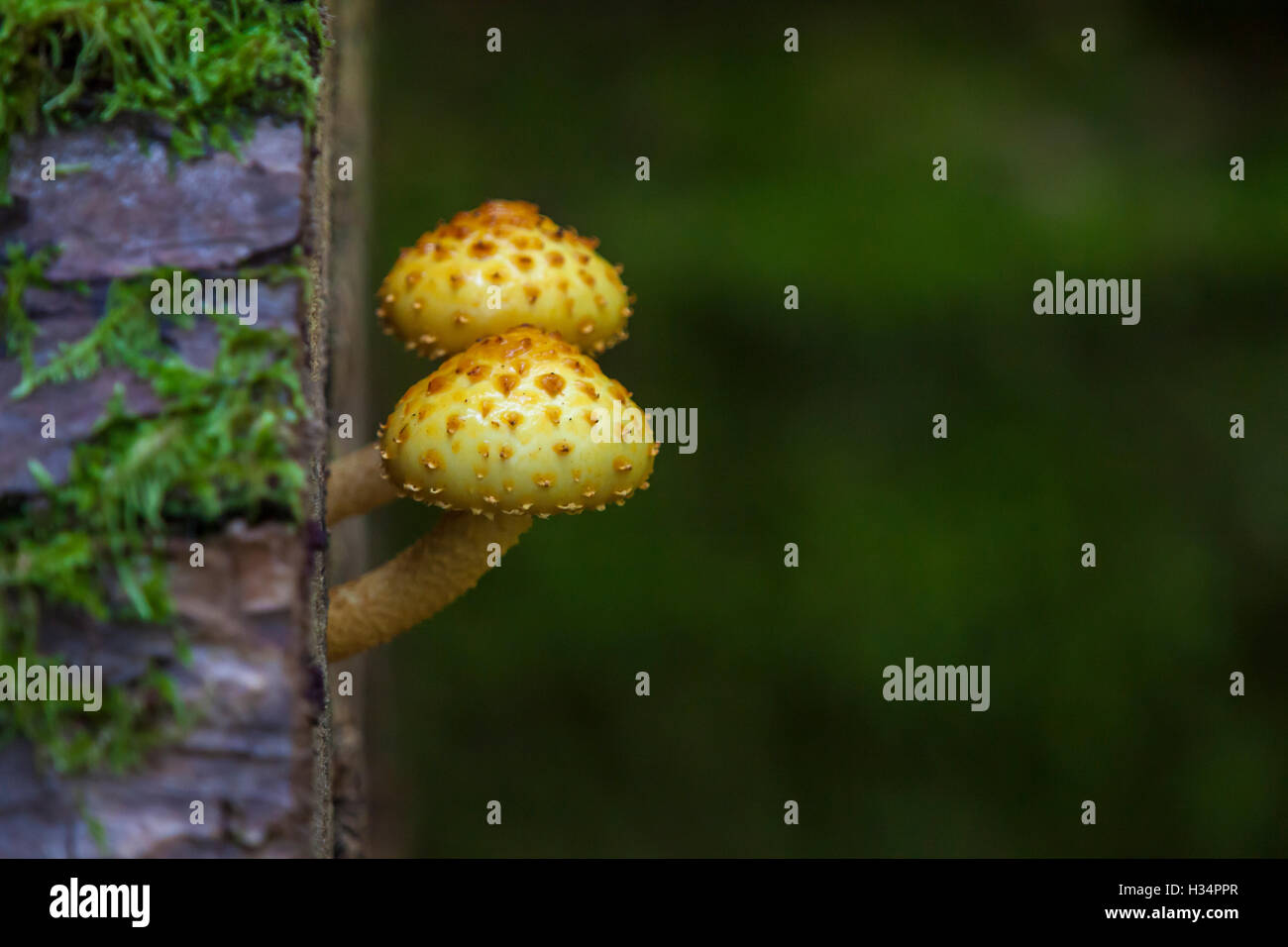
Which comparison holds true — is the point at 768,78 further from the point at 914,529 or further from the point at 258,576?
the point at 258,576

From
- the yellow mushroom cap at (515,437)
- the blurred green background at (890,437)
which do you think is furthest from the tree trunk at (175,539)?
the blurred green background at (890,437)

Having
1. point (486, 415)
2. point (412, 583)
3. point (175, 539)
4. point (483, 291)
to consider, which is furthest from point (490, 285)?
point (175, 539)

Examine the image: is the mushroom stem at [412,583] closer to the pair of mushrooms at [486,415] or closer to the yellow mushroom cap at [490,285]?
the pair of mushrooms at [486,415]

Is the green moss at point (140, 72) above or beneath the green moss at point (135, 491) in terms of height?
above

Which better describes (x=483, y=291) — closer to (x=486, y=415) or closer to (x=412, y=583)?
(x=486, y=415)
